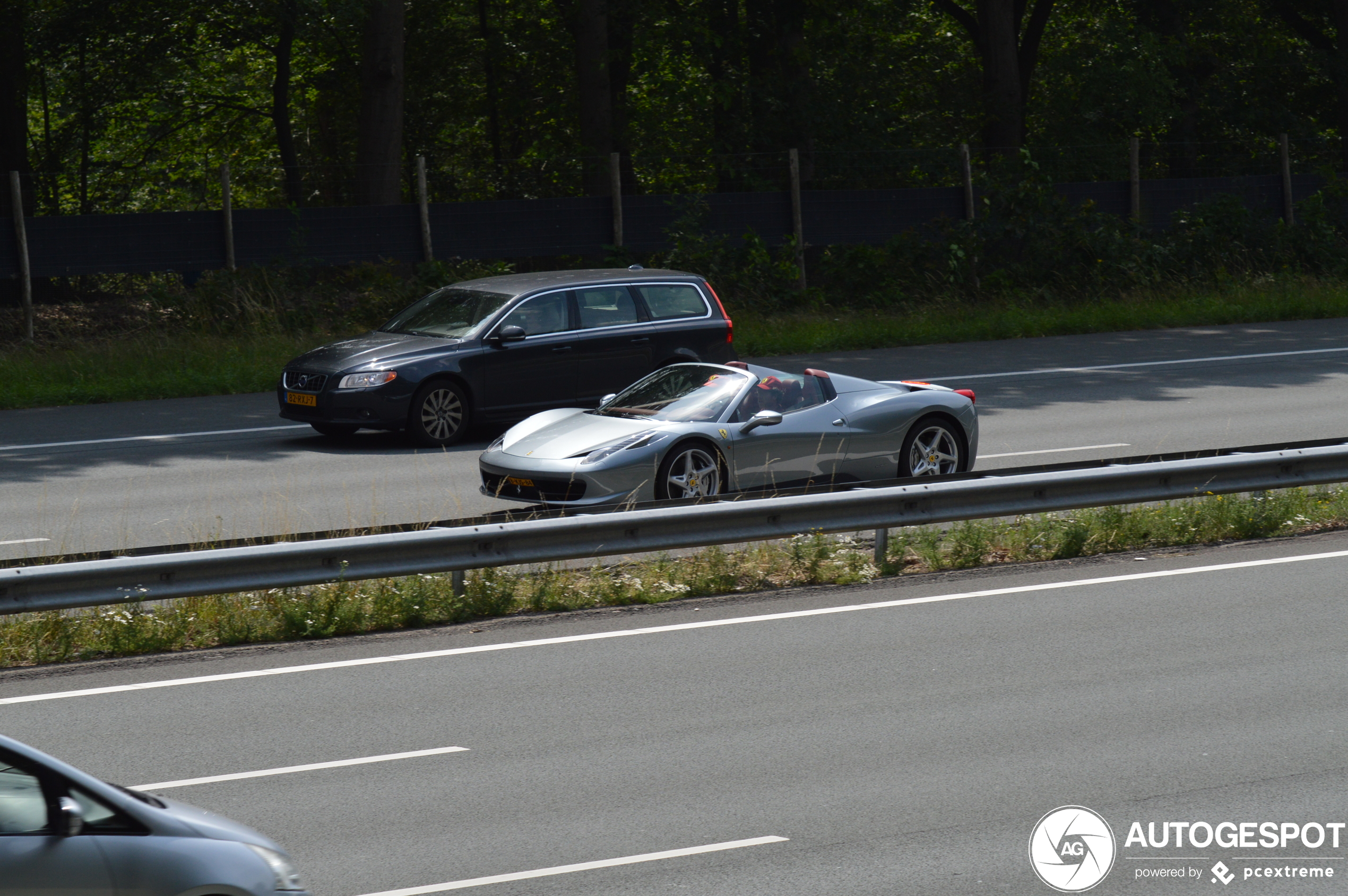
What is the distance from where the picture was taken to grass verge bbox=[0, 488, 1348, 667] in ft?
27.6

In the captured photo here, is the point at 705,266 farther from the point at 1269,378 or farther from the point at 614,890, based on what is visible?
the point at 614,890

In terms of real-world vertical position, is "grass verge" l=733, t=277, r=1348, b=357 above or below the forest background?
below

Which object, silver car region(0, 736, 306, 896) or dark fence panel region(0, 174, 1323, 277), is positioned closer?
silver car region(0, 736, 306, 896)

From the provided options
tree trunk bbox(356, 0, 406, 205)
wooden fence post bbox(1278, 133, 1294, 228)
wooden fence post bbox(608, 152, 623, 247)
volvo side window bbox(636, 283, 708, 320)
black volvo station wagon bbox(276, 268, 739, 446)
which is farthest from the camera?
wooden fence post bbox(1278, 133, 1294, 228)

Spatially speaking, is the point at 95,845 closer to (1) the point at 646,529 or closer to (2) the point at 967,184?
(1) the point at 646,529

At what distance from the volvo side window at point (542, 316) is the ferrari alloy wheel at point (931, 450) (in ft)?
16.0

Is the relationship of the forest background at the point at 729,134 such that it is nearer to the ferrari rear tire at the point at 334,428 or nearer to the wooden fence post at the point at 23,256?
the wooden fence post at the point at 23,256

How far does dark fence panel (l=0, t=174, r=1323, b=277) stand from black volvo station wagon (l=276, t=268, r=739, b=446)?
7672 millimetres

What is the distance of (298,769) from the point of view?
6227mm

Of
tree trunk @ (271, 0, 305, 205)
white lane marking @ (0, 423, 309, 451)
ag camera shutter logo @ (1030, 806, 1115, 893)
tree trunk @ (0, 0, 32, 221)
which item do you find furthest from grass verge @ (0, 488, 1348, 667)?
tree trunk @ (271, 0, 305, 205)

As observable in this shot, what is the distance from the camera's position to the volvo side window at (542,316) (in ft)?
51.0

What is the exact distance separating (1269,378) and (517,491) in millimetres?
11195

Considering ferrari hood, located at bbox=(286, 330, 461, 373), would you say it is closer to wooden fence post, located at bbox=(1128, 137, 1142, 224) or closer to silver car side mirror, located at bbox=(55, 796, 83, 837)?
silver car side mirror, located at bbox=(55, 796, 83, 837)
